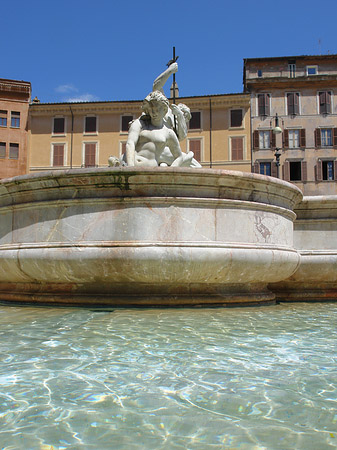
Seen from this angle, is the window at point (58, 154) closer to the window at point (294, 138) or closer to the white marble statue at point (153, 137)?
the window at point (294, 138)

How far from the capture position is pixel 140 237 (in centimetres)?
470

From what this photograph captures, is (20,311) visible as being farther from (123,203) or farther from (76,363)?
(76,363)

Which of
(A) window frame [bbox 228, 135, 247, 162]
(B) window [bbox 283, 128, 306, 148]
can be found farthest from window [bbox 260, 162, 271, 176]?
(B) window [bbox 283, 128, 306, 148]

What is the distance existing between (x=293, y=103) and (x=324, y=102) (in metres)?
2.49

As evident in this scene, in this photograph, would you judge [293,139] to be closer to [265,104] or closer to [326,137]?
[326,137]

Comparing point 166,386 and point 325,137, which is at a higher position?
point 325,137

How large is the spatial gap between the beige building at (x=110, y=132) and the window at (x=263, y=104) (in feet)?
3.89

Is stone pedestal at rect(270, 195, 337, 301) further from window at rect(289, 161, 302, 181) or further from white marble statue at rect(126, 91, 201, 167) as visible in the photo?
window at rect(289, 161, 302, 181)

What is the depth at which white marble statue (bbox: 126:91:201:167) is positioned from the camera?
21.0ft

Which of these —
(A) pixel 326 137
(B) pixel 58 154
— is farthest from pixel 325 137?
(B) pixel 58 154

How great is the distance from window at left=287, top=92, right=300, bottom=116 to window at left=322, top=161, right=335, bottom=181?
4.89 meters

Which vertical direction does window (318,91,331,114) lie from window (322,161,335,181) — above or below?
above

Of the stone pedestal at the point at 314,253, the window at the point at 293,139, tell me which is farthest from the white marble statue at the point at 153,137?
the window at the point at 293,139

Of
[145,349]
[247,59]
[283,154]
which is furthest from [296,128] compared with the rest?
[145,349]
